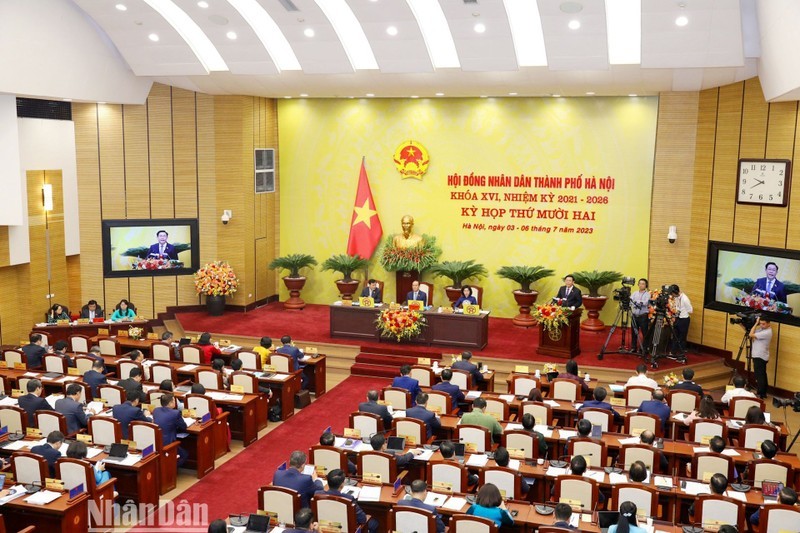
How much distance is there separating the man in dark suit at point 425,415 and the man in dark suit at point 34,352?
6742 mm

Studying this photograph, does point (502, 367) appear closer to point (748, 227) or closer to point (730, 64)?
point (748, 227)

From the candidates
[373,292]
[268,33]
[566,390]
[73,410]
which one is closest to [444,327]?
[373,292]

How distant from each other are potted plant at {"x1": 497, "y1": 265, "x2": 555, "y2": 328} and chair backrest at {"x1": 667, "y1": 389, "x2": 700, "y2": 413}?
20.9 feet

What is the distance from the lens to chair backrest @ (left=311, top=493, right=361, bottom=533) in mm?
7746

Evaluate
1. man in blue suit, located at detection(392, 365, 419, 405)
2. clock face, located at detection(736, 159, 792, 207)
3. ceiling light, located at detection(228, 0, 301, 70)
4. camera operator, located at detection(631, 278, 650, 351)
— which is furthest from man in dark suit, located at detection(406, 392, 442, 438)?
ceiling light, located at detection(228, 0, 301, 70)

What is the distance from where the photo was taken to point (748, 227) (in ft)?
49.0

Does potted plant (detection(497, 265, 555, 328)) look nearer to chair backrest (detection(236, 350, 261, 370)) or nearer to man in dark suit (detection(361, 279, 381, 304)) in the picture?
man in dark suit (detection(361, 279, 381, 304))

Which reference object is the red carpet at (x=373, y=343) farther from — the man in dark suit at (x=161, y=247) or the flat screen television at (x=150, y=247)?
the man in dark suit at (x=161, y=247)

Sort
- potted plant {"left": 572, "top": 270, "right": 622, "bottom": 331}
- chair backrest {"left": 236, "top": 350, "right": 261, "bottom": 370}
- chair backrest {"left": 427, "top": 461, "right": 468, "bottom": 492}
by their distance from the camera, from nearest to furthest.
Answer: chair backrest {"left": 427, "top": 461, "right": 468, "bottom": 492} < chair backrest {"left": 236, "top": 350, "right": 261, "bottom": 370} < potted plant {"left": 572, "top": 270, "right": 622, "bottom": 331}

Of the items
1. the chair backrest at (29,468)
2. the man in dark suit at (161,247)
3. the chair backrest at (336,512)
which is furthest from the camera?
the man in dark suit at (161,247)

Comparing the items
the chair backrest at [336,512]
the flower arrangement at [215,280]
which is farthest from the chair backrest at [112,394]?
the flower arrangement at [215,280]

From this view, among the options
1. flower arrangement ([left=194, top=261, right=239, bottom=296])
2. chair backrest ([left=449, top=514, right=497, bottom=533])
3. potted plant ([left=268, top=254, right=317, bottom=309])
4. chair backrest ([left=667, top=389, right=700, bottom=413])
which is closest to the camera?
chair backrest ([left=449, top=514, right=497, bottom=533])

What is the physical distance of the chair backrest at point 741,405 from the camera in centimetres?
1098

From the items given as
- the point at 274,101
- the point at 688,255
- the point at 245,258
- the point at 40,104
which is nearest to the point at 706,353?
the point at 688,255
